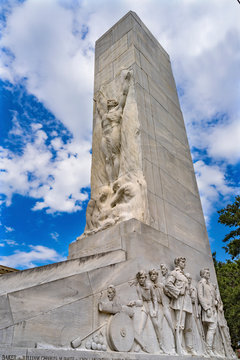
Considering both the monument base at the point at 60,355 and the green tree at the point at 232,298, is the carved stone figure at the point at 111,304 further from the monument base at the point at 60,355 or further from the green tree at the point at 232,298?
the green tree at the point at 232,298

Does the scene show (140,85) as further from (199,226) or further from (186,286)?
(186,286)

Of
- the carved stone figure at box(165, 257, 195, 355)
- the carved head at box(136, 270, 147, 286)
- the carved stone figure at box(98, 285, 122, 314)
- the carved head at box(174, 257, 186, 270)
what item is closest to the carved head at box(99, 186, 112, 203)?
the carved head at box(174, 257, 186, 270)

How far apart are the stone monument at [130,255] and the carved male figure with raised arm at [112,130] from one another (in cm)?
3

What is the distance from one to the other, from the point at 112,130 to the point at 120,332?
20.7ft

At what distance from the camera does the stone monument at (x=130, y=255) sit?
479 cm

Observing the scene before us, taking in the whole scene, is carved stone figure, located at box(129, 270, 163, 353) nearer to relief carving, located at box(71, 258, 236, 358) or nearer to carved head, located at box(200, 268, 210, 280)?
relief carving, located at box(71, 258, 236, 358)

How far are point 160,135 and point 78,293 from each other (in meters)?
7.01

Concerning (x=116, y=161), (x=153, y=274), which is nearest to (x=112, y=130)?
(x=116, y=161)

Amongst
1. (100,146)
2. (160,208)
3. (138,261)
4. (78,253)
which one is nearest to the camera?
(138,261)

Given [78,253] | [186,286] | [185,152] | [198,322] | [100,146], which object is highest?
[185,152]

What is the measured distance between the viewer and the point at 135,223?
24.5ft

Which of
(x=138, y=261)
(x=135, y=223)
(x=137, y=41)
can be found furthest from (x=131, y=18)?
(x=138, y=261)

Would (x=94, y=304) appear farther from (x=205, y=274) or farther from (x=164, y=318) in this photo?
(x=205, y=274)

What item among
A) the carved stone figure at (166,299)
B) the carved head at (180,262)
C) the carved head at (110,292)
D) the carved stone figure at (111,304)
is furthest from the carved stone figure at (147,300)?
the carved head at (180,262)
